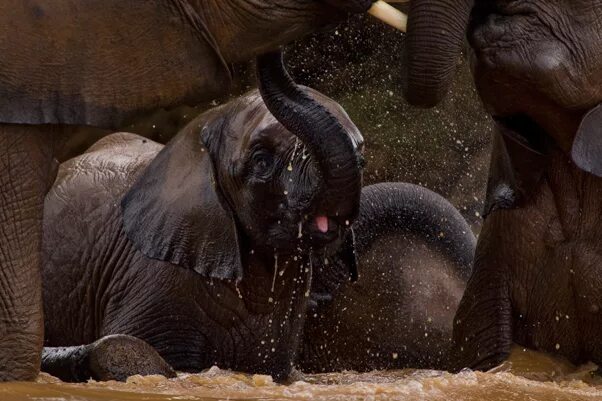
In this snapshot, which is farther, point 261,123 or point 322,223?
point 261,123

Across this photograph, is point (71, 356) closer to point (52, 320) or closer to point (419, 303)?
point (52, 320)

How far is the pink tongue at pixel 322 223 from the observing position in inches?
273

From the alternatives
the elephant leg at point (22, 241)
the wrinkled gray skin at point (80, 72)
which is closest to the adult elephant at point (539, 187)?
the wrinkled gray skin at point (80, 72)

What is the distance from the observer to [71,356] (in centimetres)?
648

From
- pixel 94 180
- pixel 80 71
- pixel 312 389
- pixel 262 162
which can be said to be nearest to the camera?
pixel 80 71

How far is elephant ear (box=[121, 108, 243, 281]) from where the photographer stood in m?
7.38

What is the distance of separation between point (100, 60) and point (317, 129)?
110cm

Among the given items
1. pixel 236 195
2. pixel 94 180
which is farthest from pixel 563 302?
pixel 94 180

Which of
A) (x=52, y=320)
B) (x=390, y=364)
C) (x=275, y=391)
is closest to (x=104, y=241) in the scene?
(x=52, y=320)

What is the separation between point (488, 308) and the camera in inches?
275

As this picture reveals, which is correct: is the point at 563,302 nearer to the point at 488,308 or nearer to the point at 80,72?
the point at 488,308

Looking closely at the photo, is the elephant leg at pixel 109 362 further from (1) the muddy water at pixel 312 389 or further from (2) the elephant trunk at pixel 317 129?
(2) the elephant trunk at pixel 317 129

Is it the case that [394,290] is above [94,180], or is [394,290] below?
below

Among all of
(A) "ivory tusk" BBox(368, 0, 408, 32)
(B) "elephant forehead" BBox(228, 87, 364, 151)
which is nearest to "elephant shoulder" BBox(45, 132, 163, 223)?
(B) "elephant forehead" BBox(228, 87, 364, 151)
